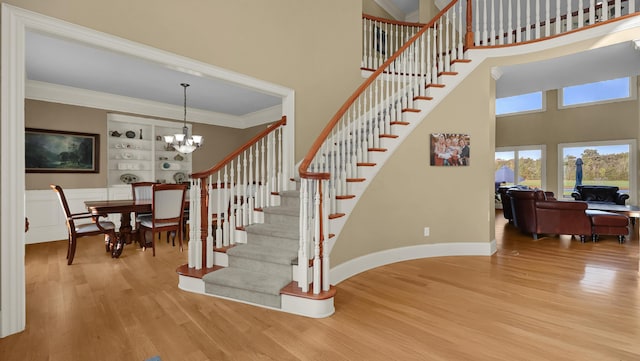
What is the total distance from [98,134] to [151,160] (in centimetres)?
113

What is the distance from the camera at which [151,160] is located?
668 centimetres

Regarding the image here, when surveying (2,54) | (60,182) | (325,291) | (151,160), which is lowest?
(325,291)

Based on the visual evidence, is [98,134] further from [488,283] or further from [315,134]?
[488,283]

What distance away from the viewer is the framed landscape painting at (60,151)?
16.8 ft

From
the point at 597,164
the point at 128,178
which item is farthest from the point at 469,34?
the point at 128,178

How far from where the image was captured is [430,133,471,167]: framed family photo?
4070 mm

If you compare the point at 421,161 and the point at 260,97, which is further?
the point at 260,97

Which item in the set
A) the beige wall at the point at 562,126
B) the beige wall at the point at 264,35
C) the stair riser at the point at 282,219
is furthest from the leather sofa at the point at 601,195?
the stair riser at the point at 282,219

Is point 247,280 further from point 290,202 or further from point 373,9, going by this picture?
point 373,9

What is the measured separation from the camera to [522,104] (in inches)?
356

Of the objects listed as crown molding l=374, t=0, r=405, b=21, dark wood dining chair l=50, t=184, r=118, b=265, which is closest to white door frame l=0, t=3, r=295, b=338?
dark wood dining chair l=50, t=184, r=118, b=265

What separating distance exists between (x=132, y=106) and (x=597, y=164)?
1160cm

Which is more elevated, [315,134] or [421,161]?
[315,134]

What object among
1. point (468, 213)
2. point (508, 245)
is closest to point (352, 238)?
point (468, 213)
